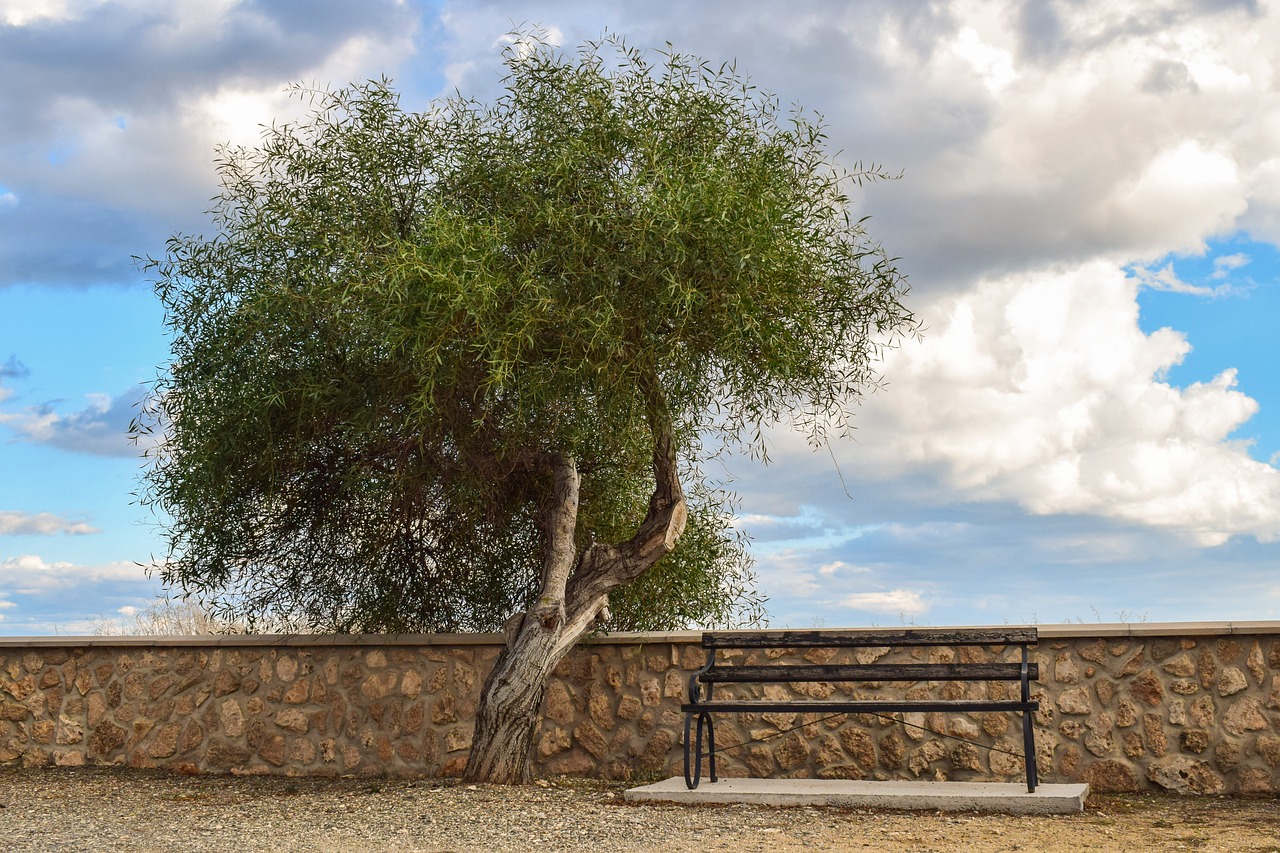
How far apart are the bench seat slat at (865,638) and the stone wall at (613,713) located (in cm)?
28

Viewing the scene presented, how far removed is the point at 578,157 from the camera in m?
8.45

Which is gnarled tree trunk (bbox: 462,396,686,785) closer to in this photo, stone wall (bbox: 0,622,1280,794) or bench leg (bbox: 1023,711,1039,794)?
stone wall (bbox: 0,622,1280,794)

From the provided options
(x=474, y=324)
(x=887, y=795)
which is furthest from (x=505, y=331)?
(x=887, y=795)

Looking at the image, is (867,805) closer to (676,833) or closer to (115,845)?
(676,833)

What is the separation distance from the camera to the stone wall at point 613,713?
27.8 ft

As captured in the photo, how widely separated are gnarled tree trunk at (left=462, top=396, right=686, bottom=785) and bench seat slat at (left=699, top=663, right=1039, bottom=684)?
1130 millimetres

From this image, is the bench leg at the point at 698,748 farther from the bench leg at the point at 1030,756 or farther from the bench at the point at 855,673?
the bench leg at the point at 1030,756

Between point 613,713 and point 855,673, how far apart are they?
2186 millimetres

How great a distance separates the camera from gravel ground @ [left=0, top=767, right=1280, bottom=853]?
6.69 metres

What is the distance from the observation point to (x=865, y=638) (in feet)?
28.7

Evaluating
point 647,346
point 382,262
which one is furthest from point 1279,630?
point 382,262

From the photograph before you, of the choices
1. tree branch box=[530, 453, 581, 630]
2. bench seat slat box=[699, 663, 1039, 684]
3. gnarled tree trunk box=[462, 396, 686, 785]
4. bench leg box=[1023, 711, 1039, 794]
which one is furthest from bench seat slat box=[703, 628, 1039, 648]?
tree branch box=[530, 453, 581, 630]

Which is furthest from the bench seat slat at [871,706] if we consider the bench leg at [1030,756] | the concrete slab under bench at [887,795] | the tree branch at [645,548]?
the tree branch at [645,548]

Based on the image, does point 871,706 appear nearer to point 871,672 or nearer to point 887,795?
point 871,672
